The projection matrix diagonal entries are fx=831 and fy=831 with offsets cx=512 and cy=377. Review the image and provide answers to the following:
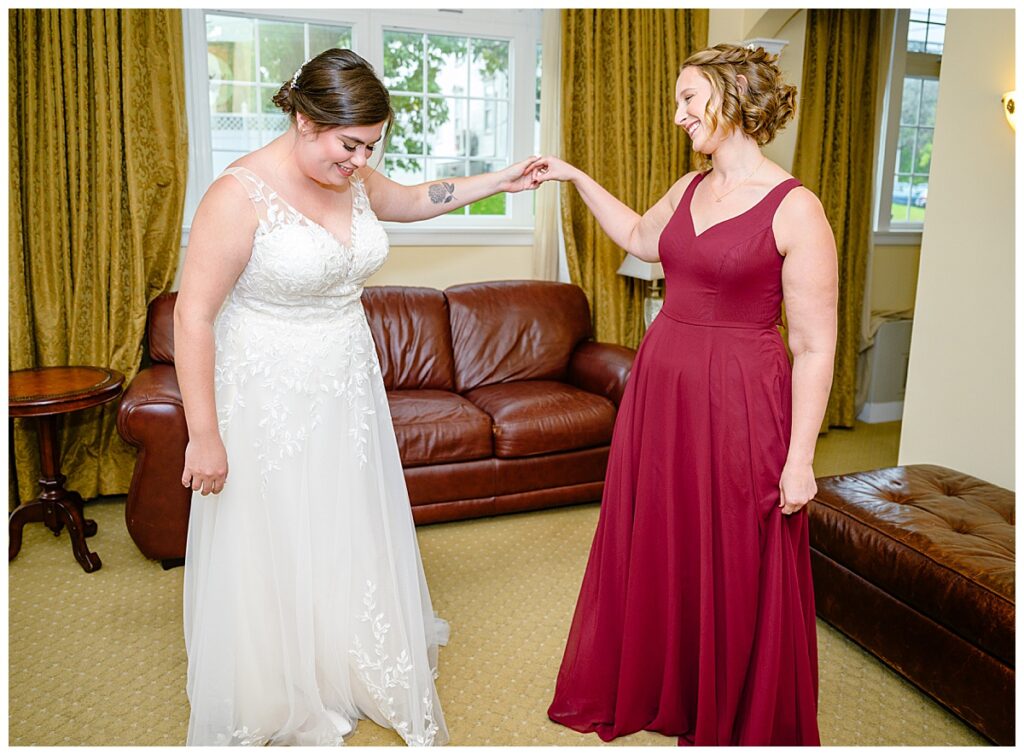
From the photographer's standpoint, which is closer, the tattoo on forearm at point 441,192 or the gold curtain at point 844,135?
the tattoo on forearm at point 441,192

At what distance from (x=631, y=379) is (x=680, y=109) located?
A: 25.6 inches

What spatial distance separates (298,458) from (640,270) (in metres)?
2.63

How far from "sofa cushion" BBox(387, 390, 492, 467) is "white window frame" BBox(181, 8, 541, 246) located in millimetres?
924

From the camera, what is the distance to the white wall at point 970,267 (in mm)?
2969

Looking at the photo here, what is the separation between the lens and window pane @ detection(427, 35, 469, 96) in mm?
4277

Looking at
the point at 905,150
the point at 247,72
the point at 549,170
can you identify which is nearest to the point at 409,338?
the point at 247,72

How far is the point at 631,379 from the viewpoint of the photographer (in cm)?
209

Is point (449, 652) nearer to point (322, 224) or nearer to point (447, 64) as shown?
point (322, 224)

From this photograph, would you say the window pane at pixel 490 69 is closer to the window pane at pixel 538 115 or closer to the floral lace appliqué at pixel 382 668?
the window pane at pixel 538 115

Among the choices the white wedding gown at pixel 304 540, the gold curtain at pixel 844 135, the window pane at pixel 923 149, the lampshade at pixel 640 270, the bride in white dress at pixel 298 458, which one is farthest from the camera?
the window pane at pixel 923 149

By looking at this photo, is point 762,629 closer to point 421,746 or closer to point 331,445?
point 421,746

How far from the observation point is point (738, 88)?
5.83ft

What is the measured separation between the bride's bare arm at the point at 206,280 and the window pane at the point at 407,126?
259cm

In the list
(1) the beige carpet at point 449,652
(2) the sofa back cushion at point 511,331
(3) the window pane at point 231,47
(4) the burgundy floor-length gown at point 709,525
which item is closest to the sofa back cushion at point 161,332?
(1) the beige carpet at point 449,652
